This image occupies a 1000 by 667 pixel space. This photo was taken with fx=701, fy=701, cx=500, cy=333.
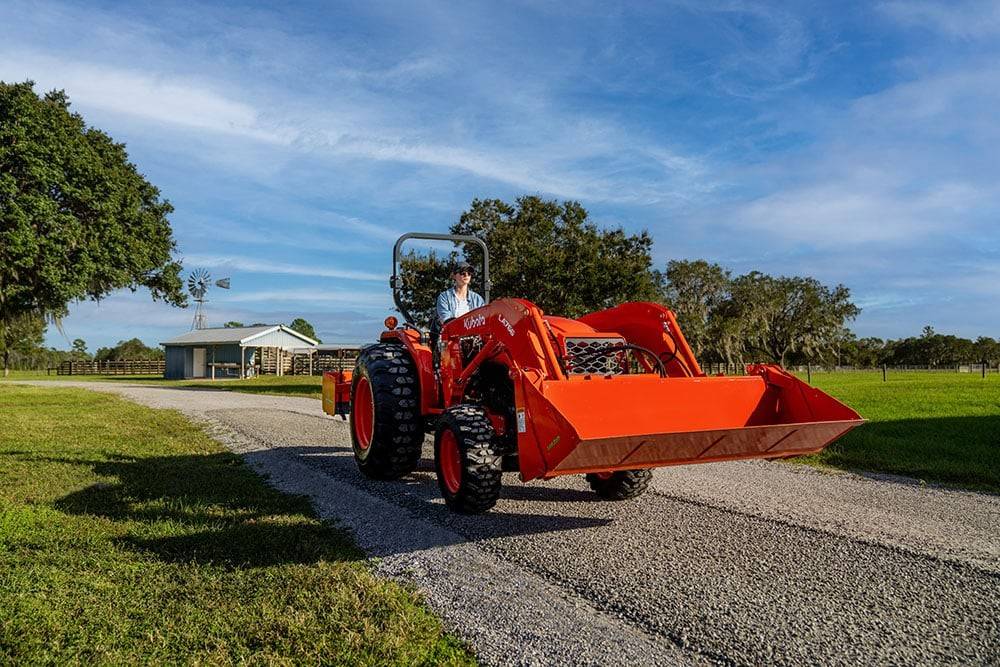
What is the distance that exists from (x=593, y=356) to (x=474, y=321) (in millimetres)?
1009

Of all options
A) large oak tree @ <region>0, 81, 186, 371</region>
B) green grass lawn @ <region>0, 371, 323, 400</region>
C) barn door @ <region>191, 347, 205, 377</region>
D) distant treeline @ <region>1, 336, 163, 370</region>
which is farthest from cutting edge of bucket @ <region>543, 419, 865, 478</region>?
distant treeline @ <region>1, 336, 163, 370</region>

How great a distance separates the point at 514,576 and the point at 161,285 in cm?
2801

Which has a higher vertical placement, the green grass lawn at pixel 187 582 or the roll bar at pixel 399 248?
the roll bar at pixel 399 248

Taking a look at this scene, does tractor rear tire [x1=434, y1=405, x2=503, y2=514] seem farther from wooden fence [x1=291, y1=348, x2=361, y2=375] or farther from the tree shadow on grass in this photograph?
wooden fence [x1=291, y1=348, x2=361, y2=375]

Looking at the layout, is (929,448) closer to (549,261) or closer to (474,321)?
(474,321)

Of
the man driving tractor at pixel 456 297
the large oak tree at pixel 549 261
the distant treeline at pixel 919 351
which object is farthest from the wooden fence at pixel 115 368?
the distant treeline at pixel 919 351

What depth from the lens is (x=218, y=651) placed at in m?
2.98

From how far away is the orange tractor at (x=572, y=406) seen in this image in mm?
4273

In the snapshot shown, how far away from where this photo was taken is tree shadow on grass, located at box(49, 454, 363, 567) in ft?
14.3

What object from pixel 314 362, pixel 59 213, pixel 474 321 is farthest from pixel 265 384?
pixel 474 321

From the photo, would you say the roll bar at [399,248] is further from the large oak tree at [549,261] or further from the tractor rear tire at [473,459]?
the large oak tree at [549,261]

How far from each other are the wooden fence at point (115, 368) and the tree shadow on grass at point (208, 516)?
62.0 m

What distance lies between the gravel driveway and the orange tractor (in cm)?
41

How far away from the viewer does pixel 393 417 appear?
6.39 metres
